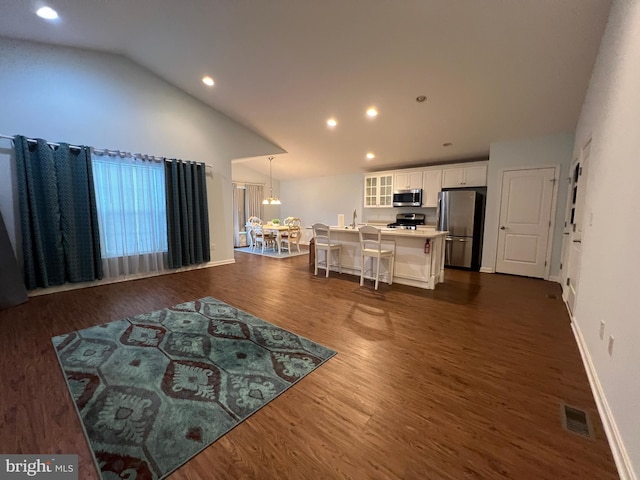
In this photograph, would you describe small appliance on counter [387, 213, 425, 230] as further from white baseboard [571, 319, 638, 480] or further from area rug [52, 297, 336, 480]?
area rug [52, 297, 336, 480]

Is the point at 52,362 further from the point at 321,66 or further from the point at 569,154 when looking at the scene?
the point at 569,154

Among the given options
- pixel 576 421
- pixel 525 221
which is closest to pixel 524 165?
pixel 525 221

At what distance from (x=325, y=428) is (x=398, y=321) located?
65.7 inches

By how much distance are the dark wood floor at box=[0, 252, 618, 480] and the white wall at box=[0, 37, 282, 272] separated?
241cm

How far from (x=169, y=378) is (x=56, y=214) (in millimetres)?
3485

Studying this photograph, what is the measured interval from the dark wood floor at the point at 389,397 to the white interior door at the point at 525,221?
1.60 meters

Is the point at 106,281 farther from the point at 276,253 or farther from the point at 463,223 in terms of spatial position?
the point at 463,223

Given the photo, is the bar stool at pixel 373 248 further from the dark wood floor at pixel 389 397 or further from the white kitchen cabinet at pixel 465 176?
the white kitchen cabinet at pixel 465 176

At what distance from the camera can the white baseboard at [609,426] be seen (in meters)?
1.24

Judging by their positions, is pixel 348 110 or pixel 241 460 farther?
pixel 348 110

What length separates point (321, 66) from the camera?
3688 millimetres

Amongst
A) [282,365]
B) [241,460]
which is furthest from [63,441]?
[282,365]

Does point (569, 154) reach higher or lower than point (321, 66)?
lower

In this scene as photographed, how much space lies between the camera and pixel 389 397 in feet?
5.84
